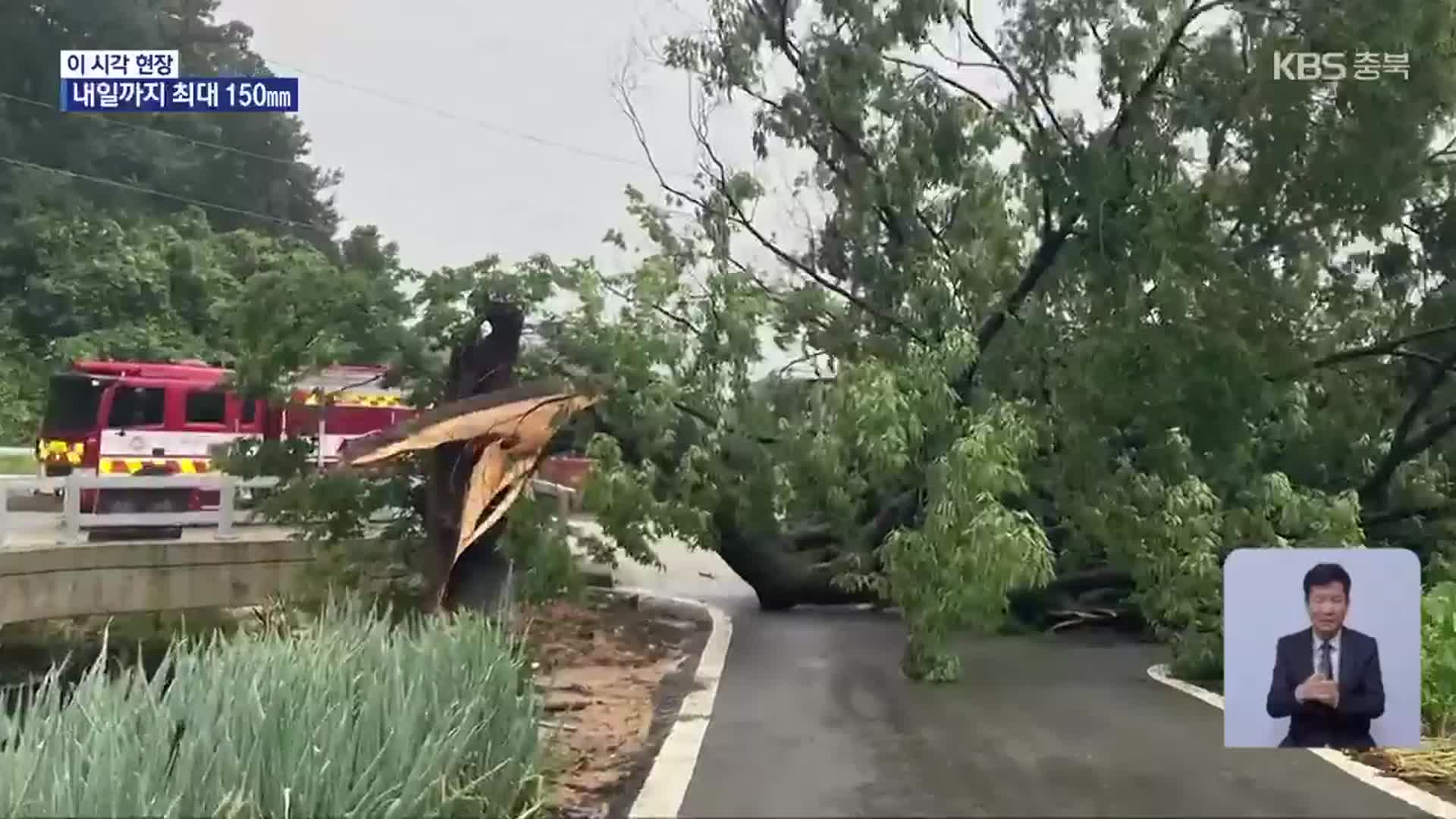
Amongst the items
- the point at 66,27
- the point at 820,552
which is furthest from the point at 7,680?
the point at 820,552

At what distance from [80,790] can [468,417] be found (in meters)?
1.69

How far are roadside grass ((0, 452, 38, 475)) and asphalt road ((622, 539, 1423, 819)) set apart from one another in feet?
11.2

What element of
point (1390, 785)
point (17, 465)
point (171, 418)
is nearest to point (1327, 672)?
point (1390, 785)

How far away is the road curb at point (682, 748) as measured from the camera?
9.70ft

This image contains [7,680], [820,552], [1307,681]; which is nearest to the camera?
[1307,681]

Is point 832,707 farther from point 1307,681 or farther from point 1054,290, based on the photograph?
point 1054,290

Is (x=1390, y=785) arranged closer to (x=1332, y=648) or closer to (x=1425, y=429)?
(x=1332, y=648)

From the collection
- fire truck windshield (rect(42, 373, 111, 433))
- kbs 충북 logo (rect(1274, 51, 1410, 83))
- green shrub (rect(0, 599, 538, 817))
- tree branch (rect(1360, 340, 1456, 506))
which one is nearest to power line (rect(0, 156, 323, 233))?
fire truck windshield (rect(42, 373, 111, 433))

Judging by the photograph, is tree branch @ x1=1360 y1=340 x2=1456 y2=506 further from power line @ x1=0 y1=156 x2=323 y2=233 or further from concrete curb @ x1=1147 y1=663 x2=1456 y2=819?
power line @ x1=0 y1=156 x2=323 y2=233

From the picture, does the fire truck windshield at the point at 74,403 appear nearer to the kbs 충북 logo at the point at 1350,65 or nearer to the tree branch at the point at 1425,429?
the kbs 충북 logo at the point at 1350,65

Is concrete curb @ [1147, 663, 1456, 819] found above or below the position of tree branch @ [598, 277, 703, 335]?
below

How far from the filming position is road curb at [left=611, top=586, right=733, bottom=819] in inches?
116

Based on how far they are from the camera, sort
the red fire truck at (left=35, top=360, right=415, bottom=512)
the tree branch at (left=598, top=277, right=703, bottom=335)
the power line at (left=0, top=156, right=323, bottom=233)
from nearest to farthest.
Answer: the power line at (left=0, top=156, right=323, bottom=233) → the red fire truck at (left=35, top=360, right=415, bottom=512) → the tree branch at (left=598, top=277, right=703, bottom=335)

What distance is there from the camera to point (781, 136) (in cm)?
649
